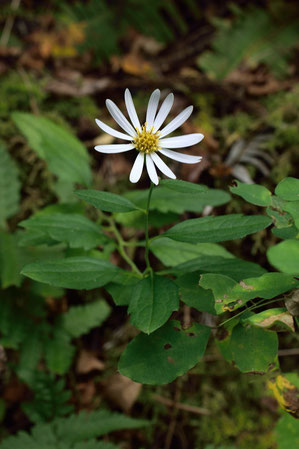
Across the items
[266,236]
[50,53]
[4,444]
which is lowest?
[4,444]

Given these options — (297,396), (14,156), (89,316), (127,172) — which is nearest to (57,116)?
(14,156)

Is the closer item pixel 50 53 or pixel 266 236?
pixel 266 236

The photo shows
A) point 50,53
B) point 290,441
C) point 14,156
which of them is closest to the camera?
point 290,441

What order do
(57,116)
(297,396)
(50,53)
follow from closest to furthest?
(297,396) < (57,116) < (50,53)

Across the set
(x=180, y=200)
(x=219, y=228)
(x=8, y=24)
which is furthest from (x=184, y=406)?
(x=8, y=24)

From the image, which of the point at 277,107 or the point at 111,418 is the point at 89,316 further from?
the point at 277,107

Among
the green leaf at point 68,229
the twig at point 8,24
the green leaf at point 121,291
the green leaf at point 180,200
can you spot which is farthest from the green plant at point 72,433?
the twig at point 8,24

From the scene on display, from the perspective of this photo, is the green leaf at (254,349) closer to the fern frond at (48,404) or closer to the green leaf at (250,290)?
the green leaf at (250,290)

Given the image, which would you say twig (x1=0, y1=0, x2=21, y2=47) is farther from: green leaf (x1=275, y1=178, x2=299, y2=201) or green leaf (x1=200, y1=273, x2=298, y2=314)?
green leaf (x1=200, y1=273, x2=298, y2=314)
